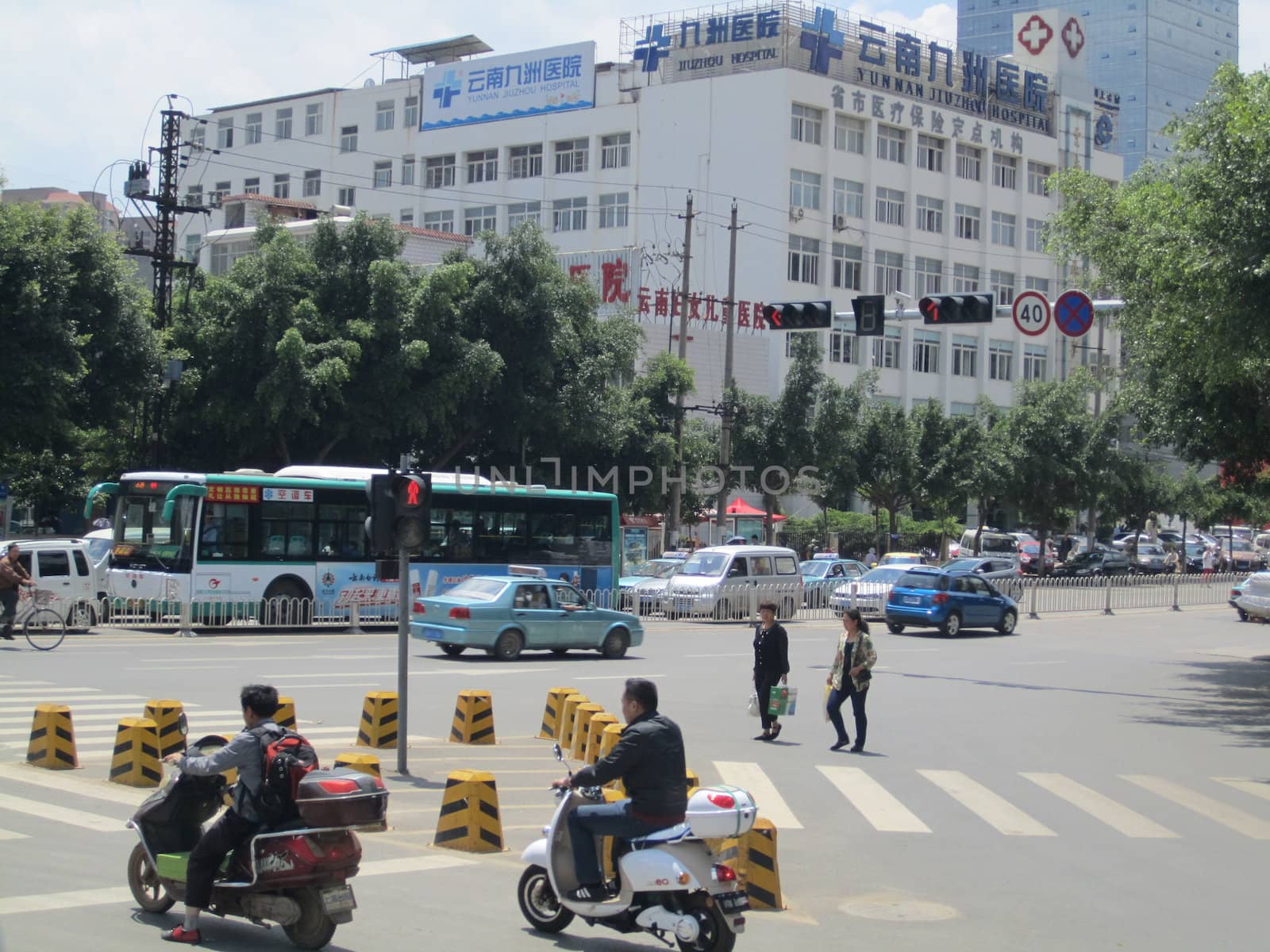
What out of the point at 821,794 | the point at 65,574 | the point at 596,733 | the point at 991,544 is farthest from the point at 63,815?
the point at 991,544

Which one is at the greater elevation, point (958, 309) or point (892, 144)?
point (892, 144)

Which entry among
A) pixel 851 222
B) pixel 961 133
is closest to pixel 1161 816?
pixel 851 222

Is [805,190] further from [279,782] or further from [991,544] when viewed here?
[279,782]

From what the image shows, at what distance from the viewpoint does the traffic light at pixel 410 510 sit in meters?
11.9

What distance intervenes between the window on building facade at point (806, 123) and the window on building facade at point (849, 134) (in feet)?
2.69

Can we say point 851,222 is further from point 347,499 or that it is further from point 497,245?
point 347,499

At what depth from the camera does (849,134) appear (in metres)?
66.9

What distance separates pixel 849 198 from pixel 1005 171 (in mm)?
12076

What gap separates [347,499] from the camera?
2781cm

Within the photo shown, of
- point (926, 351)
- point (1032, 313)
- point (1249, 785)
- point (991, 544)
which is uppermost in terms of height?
point (926, 351)

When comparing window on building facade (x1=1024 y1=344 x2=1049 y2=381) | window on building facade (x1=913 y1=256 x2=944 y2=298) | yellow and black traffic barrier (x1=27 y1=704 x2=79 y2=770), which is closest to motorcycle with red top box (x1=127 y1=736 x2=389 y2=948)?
yellow and black traffic barrier (x1=27 y1=704 x2=79 y2=770)

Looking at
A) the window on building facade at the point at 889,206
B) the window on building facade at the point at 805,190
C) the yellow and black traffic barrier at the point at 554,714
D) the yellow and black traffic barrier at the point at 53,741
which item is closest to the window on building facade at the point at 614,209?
the window on building facade at the point at 805,190

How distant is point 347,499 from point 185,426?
9.55m

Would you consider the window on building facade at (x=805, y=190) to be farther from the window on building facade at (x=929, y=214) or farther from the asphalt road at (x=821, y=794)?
the asphalt road at (x=821, y=794)
